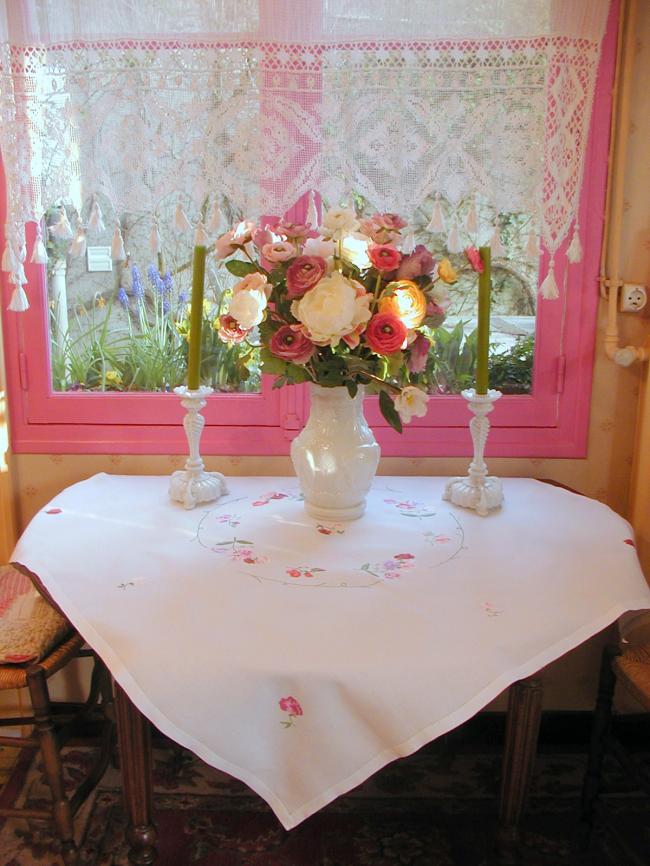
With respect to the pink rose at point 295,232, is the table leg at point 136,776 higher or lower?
lower

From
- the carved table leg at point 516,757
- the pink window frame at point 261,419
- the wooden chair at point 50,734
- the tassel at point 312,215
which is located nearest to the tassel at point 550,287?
the pink window frame at point 261,419

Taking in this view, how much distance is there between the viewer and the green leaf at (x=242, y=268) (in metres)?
1.56

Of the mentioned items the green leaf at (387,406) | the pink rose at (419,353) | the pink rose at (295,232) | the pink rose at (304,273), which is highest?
the pink rose at (295,232)

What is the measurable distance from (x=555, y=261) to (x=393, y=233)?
0.61 metres

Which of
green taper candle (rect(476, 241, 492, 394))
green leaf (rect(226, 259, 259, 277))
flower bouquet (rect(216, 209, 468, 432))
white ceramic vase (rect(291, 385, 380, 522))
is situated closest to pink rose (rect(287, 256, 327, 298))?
flower bouquet (rect(216, 209, 468, 432))

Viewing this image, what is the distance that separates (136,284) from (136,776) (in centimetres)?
114

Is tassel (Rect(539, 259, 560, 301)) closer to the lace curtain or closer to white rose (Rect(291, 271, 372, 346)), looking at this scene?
the lace curtain

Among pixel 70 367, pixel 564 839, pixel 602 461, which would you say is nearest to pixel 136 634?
pixel 70 367

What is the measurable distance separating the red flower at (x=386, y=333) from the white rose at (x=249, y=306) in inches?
8.4

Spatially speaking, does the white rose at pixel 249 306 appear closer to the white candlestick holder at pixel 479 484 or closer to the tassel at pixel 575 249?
the white candlestick holder at pixel 479 484

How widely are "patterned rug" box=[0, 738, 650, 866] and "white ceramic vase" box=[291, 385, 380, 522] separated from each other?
75cm

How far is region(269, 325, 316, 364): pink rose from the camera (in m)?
1.49

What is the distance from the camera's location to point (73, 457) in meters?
2.09

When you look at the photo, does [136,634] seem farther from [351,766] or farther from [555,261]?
[555,261]
